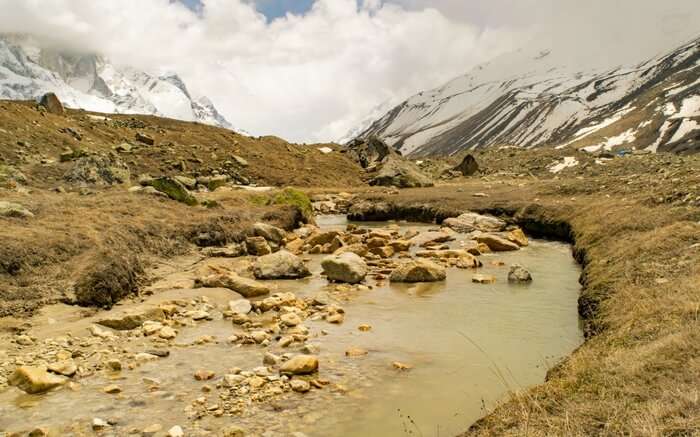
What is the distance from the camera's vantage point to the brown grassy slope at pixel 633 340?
5.54 meters

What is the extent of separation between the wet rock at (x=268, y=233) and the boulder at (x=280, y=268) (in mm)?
5984

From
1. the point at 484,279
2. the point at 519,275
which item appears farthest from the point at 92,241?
the point at 519,275

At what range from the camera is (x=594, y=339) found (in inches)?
350

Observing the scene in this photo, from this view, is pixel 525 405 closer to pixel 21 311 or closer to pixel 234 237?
pixel 21 311

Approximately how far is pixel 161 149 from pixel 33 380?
153ft

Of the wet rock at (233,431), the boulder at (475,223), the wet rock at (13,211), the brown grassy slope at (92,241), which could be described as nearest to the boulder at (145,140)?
the brown grassy slope at (92,241)

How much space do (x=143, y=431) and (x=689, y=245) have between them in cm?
1210

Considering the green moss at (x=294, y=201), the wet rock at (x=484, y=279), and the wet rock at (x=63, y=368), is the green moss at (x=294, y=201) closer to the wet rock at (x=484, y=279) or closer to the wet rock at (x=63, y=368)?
the wet rock at (x=484, y=279)

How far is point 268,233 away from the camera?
24.7 metres

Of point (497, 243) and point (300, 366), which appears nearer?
point (300, 366)

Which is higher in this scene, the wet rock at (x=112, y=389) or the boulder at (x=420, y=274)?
the boulder at (x=420, y=274)

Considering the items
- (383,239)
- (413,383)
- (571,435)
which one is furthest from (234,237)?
(571,435)

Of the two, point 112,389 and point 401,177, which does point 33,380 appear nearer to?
point 112,389

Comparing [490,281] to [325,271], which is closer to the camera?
[490,281]
